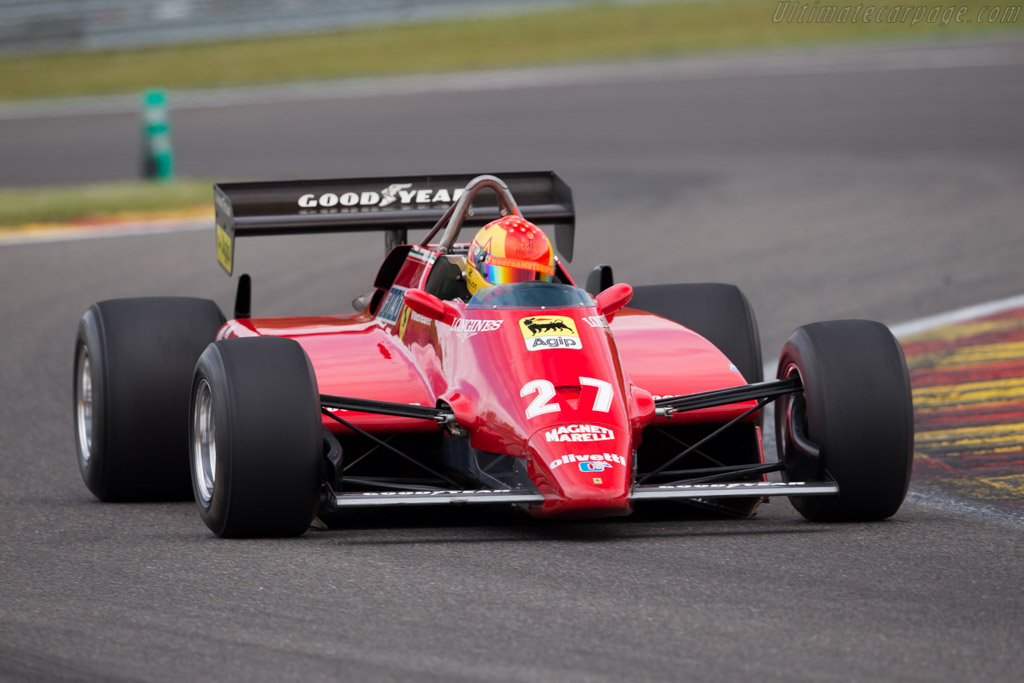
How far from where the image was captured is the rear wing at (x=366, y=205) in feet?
30.8

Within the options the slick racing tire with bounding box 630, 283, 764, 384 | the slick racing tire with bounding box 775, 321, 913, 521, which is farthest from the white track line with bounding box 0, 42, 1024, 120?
the slick racing tire with bounding box 775, 321, 913, 521

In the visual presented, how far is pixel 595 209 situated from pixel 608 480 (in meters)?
12.1

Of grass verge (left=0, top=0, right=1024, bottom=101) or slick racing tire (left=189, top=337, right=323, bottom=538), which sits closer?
slick racing tire (left=189, top=337, right=323, bottom=538)

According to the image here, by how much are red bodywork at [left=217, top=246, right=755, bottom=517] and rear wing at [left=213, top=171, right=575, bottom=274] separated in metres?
0.72

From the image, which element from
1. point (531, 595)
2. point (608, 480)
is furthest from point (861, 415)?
point (531, 595)

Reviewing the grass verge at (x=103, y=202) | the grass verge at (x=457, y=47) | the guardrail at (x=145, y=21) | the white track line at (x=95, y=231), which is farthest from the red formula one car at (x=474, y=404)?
the guardrail at (x=145, y=21)

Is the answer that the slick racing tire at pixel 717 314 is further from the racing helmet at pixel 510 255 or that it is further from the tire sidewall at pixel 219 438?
the tire sidewall at pixel 219 438

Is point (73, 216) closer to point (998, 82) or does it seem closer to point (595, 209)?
point (595, 209)

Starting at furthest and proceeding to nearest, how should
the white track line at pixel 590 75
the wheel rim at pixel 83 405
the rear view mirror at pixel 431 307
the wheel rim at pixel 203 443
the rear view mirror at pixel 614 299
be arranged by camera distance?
the white track line at pixel 590 75 → the wheel rim at pixel 83 405 → the rear view mirror at pixel 614 299 → the rear view mirror at pixel 431 307 → the wheel rim at pixel 203 443

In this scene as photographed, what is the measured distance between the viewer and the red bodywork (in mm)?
6926

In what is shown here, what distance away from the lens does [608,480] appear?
6.84 metres

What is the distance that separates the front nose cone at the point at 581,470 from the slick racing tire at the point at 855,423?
0.91m

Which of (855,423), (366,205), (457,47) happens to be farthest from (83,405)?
(457,47)

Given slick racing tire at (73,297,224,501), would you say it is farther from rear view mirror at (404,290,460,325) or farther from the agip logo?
the agip logo
